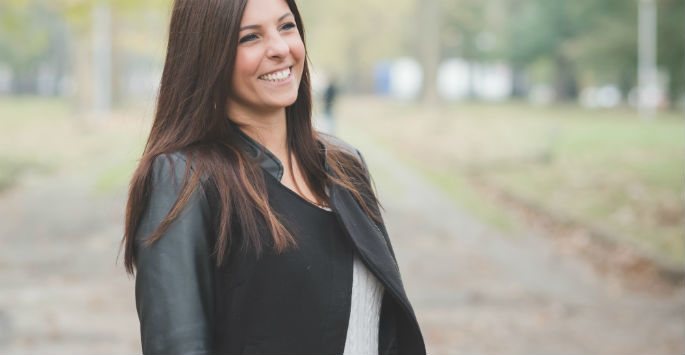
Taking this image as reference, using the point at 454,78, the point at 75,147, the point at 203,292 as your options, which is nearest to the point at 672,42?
the point at 75,147

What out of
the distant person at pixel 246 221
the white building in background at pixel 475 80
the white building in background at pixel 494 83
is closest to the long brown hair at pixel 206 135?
the distant person at pixel 246 221

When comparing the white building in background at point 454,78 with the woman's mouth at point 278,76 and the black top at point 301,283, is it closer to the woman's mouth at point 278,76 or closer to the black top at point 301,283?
the woman's mouth at point 278,76

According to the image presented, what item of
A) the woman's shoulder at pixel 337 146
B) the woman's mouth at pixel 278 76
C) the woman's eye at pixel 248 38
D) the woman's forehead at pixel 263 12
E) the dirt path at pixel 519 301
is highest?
the woman's forehead at pixel 263 12

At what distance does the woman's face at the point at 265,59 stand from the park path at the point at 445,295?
5.62 meters

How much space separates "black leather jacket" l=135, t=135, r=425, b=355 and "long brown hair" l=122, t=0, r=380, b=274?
0.9 inches

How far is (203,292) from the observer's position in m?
2.22

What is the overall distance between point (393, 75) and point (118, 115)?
157 ft

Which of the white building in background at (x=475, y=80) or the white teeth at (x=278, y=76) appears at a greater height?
the white teeth at (x=278, y=76)

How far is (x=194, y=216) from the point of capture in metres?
2.20

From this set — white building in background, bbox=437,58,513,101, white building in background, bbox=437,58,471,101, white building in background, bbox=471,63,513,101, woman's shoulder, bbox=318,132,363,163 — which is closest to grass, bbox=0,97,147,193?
woman's shoulder, bbox=318,132,363,163

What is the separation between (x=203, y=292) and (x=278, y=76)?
495 millimetres

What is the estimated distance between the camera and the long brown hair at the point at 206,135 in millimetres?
2232

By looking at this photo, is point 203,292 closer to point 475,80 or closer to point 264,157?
point 264,157

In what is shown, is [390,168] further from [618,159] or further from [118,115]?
[118,115]
